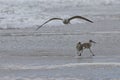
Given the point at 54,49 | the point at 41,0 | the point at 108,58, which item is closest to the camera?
the point at 108,58

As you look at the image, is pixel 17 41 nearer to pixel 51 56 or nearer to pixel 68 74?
pixel 51 56

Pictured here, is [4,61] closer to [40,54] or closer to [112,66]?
[40,54]

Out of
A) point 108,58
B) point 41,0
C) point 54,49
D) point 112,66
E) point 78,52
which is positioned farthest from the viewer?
point 41,0

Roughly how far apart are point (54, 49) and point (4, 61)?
2.11 m

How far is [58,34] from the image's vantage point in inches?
661

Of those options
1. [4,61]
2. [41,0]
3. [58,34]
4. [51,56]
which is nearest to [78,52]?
[51,56]

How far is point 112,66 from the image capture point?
10289 mm

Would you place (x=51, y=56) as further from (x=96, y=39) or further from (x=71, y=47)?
(x=96, y=39)

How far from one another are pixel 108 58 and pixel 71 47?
2.37 meters

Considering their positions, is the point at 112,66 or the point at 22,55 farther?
the point at 22,55

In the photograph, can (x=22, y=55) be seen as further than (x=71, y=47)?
No

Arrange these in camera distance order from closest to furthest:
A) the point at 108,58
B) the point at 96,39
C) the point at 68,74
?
the point at 68,74 → the point at 108,58 → the point at 96,39

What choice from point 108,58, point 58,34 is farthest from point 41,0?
point 108,58

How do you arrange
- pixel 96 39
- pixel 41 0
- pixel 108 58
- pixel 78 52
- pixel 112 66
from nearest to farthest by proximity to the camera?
1. pixel 112 66
2. pixel 108 58
3. pixel 78 52
4. pixel 96 39
5. pixel 41 0
